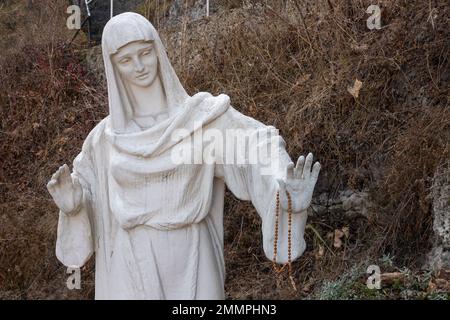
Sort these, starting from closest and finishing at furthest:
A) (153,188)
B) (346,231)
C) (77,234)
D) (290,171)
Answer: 1. (290,171)
2. (153,188)
3. (77,234)
4. (346,231)

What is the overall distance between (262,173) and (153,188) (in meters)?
0.53

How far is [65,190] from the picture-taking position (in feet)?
16.2

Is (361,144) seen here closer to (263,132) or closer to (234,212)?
(234,212)

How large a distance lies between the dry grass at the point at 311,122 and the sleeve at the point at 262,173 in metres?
2.87

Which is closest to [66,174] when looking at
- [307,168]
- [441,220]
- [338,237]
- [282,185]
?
[282,185]

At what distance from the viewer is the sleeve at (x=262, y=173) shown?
4.81 m

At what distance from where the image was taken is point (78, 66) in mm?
10672

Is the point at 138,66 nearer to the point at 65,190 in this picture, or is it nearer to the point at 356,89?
the point at 65,190

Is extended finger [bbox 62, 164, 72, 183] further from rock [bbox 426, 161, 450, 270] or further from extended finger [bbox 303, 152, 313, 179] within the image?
rock [bbox 426, 161, 450, 270]

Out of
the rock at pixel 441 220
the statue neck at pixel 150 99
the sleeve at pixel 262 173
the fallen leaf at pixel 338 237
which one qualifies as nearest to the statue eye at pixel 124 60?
the statue neck at pixel 150 99

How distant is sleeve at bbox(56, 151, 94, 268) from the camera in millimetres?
5082

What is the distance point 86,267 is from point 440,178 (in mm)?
2942

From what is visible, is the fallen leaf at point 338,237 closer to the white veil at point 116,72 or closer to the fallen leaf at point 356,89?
the fallen leaf at point 356,89

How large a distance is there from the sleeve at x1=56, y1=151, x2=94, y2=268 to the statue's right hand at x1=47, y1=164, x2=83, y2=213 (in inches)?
3.0
